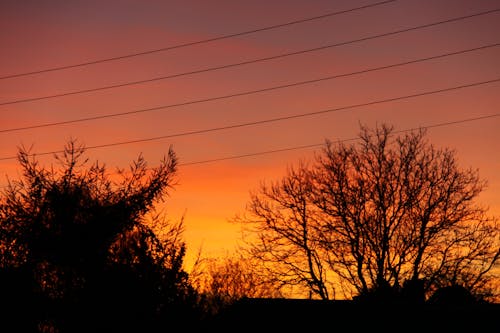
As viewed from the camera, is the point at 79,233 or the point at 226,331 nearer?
the point at 226,331

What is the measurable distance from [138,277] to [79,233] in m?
3.14

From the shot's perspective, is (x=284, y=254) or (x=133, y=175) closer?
(x=133, y=175)

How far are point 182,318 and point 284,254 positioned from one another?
387 inches

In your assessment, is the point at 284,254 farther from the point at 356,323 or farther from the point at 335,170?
the point at 356,323

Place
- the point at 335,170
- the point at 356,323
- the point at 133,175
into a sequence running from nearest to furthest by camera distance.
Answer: the point at 356,323
the point at 133,175
the point at 335,170

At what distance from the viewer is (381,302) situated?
29875 millimetres

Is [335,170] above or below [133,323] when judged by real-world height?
above

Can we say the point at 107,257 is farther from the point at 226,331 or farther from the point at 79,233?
the point at 226,331

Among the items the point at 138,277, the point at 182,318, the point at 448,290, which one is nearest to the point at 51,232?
the point at 138,277

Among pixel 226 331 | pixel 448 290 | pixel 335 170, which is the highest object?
pixel 335 170

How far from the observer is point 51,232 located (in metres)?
31.7

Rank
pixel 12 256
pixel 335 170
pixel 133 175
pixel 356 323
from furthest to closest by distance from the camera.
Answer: pixel 335 170
pixel 133 175
pixel 12 256
pixel 356 323

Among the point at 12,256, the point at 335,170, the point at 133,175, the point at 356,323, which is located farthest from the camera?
the point at 335,170

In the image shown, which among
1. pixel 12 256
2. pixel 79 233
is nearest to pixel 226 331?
pixel 79 233
